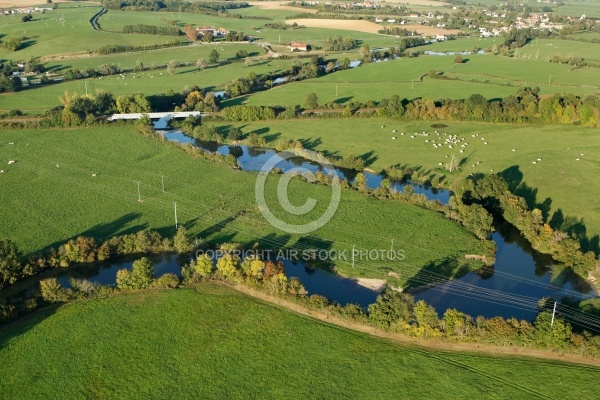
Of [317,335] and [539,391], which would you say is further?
[317,335]

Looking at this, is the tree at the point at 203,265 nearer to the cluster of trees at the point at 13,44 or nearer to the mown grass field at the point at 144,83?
the mown grass field at the point at 144,83

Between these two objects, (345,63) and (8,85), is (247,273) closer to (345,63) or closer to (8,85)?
(8,85)

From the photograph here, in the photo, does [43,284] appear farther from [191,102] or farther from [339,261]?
[191,102]

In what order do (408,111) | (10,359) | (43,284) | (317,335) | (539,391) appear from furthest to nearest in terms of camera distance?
(408,111)
(43,284)
(317,335)
(10,359)
(539,391)

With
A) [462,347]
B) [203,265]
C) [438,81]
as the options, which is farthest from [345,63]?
[462,347]

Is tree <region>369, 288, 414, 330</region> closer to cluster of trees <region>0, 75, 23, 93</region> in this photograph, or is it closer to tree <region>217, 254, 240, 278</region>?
tree <region>217, 254, 240, 278</region>

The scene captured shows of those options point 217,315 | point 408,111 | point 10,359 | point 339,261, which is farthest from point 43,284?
point 408,111

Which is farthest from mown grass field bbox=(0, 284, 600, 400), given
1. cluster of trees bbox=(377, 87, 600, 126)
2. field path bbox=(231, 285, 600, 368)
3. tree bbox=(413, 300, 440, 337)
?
cluster of trees bbox=(377, 87, 600, 126)

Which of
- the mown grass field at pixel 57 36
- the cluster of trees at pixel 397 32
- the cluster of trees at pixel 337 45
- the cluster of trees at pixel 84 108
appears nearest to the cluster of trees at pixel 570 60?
the cluster of trees at pixel 337 45

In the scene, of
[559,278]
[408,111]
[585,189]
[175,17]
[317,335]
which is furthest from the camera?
[175,17]
